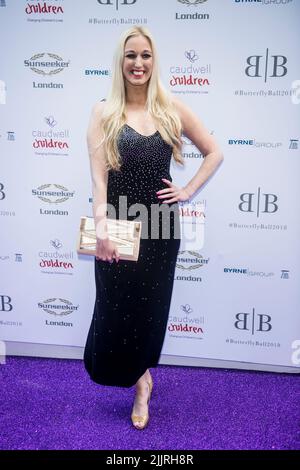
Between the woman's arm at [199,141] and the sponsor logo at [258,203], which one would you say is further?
the sponsor logo at [258,203]

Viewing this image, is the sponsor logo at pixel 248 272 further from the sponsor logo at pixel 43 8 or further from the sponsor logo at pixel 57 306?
the sponsor logo at pixel 43 8

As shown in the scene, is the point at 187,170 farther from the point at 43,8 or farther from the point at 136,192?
the point at 43,8

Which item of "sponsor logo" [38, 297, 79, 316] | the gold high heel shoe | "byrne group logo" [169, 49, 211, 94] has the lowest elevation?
the gold high heel shoe

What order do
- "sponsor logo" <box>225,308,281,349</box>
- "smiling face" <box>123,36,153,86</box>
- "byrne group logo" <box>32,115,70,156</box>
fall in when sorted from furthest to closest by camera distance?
"sponsor logo" <box>225,308,281,349</box>, "byrne group logo" <box>32,115,70,156</box>, "smiling face" <box>123,36,153,86</box>

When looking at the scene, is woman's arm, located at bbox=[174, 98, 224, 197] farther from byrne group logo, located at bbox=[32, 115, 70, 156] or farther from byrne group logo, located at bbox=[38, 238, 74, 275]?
byrne group logo, located at bbox=[38, 238, 74, 275]

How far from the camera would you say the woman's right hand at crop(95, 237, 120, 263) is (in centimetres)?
204

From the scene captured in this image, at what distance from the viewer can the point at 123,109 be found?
79.4 inches

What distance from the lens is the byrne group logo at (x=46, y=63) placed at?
253cm

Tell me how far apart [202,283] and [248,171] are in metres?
0.76

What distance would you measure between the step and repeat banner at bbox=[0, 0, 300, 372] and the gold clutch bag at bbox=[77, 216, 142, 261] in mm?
668

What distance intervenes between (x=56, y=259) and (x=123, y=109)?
1198mm

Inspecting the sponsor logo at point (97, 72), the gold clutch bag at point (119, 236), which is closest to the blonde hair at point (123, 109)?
the gold clutch bag at point (119, 236)

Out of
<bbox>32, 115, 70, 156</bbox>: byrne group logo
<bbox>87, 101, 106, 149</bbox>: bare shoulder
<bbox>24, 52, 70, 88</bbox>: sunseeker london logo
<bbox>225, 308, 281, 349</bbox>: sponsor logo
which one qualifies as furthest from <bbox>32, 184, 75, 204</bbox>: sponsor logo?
<bbox>225, 308, 281, 349</bbox>: sponsor logo

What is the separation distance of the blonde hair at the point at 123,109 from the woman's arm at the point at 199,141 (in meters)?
0.12
